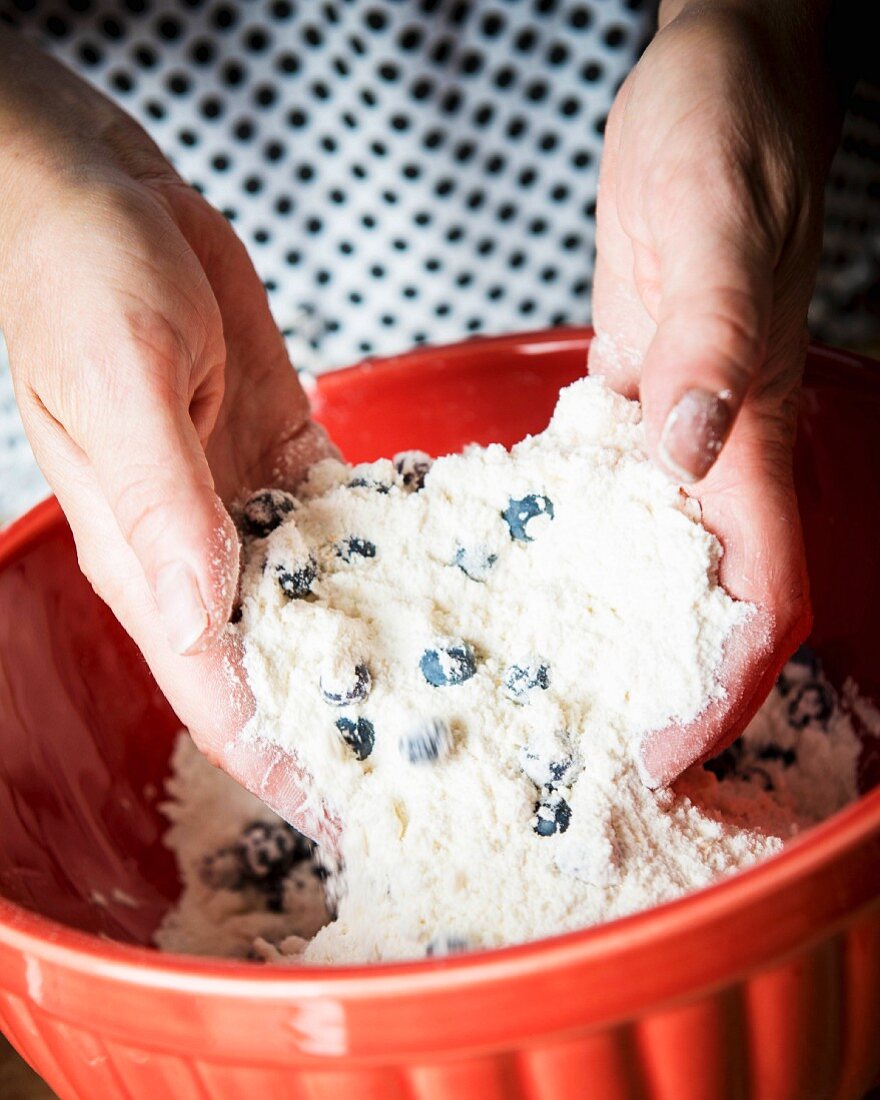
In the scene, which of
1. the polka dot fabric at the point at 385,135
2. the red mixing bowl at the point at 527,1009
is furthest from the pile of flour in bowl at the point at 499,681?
the polka dot fabric at the point at 385,135

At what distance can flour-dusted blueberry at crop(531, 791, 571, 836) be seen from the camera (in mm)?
567

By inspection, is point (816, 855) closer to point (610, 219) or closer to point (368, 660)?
point (368, 660)

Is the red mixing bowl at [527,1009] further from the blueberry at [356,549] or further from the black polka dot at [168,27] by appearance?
the black polka dot at [168,27]

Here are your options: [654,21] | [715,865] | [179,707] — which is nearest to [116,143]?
[179,707]

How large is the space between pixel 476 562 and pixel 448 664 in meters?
0.08

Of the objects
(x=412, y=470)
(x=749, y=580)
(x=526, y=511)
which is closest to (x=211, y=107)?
(x=412, y=470)

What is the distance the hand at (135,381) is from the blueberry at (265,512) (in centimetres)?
6

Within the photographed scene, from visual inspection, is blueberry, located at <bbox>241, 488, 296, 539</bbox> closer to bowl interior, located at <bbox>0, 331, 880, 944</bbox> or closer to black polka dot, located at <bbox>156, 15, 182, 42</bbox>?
bowl interior, located at <bbox>0, 331, 880, 944</bbox>

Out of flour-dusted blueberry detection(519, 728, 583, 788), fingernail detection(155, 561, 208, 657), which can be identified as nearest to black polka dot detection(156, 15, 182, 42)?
fingernail detection(155, 561, 208, 657)

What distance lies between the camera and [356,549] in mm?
689

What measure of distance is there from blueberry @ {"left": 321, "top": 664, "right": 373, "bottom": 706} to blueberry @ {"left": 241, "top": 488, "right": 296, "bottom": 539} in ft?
0.44

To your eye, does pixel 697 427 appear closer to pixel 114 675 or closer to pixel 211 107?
pixel 114 675

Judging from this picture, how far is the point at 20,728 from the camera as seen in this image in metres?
0.73

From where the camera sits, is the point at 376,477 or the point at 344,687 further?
the point at 376,477
